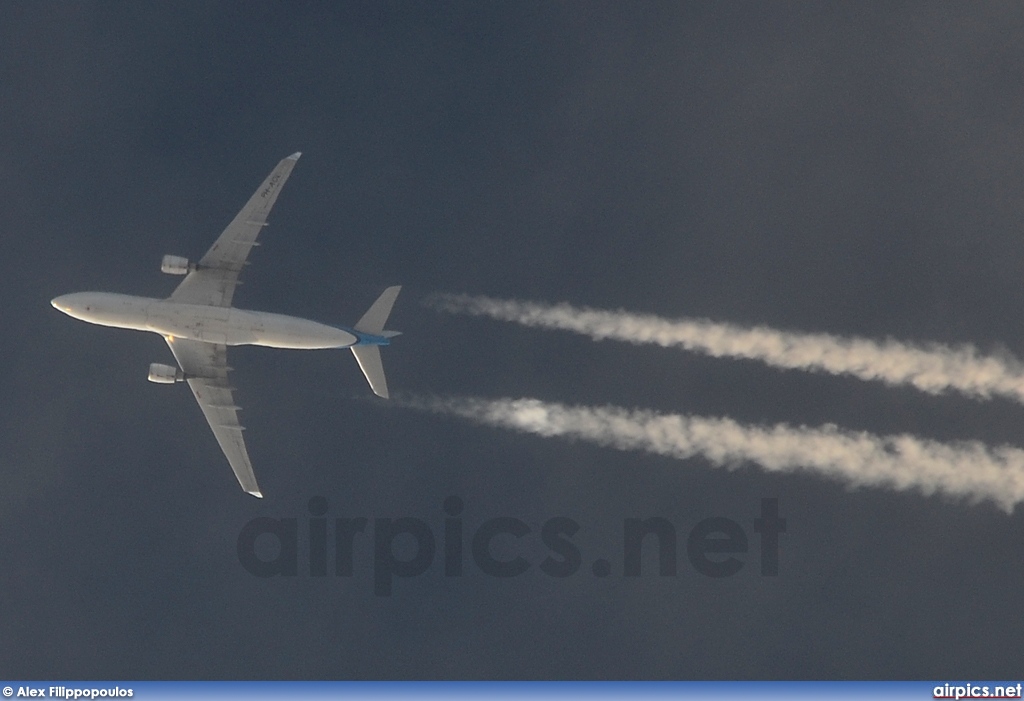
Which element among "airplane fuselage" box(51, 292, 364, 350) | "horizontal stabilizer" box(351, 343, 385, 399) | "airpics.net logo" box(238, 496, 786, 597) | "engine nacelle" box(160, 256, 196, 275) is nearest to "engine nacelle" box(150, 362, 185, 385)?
"airplane fuselage" box(51, 292, 364, 350)

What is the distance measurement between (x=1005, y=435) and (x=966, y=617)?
17.1m

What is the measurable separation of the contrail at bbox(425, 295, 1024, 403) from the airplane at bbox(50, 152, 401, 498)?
13.3 m

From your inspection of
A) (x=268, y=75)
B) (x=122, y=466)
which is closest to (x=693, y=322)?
(x=268, y=75)

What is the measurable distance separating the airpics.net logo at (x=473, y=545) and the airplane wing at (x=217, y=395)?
26.3 feet

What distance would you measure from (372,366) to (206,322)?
12636mm

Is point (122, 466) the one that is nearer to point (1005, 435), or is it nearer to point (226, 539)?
point (226, 539)

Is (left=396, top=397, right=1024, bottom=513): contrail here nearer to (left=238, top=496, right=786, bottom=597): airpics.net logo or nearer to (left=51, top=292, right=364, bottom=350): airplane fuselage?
(left=238, top=496, right=786, bottom=597): airpics.net logo

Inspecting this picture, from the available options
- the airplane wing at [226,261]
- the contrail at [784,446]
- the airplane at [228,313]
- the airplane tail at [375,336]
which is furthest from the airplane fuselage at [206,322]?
the contrail at [784,446]

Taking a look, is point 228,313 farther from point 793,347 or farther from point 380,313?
point 793,347

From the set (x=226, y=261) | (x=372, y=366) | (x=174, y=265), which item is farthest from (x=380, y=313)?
(x=174, y=265)

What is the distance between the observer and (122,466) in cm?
10300

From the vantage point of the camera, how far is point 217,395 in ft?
311

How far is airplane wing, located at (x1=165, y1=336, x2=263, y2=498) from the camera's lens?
3679 inches

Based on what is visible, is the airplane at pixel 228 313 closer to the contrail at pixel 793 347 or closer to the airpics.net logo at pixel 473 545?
the contrail at pixel 793 347
